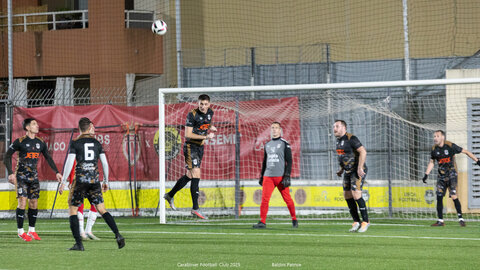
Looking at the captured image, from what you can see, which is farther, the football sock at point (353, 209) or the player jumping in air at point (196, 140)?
the player jumping in air at point (196, 140)

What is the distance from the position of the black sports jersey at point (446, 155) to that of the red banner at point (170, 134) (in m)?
4.07

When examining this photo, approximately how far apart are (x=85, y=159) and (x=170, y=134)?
8291 mm

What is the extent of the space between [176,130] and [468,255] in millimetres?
10218

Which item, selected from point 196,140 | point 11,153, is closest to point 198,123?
point 196,140

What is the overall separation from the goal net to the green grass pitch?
273 cm

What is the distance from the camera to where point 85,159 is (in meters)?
10.1

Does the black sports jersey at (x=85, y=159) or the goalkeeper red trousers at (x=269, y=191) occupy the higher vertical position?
the black sports jersey at (x=85, y=159)

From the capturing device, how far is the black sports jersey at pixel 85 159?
10.0 meters

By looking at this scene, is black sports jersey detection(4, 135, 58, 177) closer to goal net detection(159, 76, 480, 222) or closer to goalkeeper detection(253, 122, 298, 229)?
goalkeeper detection(253, 122, 298, 229)

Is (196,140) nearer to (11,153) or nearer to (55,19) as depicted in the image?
(11,153)

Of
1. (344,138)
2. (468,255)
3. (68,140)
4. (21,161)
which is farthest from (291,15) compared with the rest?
(468,255)

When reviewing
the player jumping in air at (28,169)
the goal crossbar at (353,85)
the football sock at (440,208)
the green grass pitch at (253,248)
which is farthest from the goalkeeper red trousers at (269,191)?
the player jumping in air at (28,169)

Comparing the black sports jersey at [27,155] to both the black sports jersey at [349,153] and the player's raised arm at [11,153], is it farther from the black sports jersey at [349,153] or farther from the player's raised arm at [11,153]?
the black sports jersey at [349,153]

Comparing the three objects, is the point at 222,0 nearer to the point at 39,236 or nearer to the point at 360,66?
the point at 360,66
